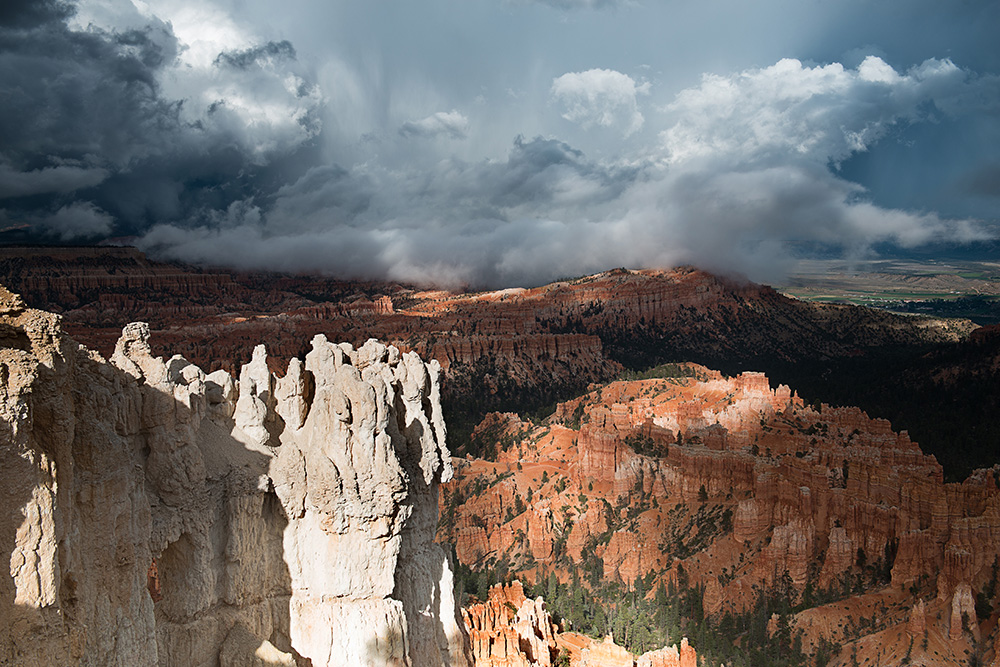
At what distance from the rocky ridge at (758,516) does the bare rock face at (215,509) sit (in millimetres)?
25807

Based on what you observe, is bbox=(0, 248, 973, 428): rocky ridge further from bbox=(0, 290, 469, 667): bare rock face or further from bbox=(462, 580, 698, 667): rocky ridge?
bbox=(0, 290, 469, 667): bare rock face

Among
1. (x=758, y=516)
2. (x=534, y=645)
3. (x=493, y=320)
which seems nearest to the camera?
(x=534, y=645)

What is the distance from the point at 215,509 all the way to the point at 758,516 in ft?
127

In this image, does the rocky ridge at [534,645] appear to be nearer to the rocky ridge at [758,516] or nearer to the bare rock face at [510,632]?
the bare rock face at [510,632]

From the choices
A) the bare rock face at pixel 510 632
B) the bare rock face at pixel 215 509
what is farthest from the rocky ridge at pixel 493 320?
the bare rock face at pixel 215 509

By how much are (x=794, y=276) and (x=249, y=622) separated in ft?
660

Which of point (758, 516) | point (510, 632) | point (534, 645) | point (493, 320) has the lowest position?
point (758, 516)

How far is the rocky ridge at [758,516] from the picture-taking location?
3269cm

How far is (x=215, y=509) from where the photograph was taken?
11.4 metres

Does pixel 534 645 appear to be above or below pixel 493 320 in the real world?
below

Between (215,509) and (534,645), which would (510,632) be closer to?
(534,645)

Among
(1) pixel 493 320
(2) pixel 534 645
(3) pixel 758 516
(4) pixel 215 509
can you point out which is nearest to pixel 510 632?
(2) pixel 534 645

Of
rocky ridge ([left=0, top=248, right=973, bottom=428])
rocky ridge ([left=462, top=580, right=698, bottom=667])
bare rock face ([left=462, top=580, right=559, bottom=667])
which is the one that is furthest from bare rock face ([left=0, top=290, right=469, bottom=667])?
rocky ridge ([left=0, top=248, right=973, bottom=428])

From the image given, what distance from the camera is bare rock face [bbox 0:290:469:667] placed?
6.94 m
